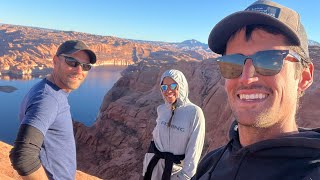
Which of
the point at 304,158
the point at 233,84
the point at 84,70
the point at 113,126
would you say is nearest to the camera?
the point at 304,158

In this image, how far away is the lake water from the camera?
3622cm

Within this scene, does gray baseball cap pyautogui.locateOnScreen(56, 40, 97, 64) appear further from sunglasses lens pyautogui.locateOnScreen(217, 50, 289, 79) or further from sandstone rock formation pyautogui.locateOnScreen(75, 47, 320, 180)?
sandstone rock formation pyautogui.locateOnScreen(75, 47, 320, 180)

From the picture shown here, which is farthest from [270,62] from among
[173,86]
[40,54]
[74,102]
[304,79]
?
[40,54]

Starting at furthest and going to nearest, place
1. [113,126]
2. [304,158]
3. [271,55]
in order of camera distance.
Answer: [113,126] < [271,55] < [304,158]

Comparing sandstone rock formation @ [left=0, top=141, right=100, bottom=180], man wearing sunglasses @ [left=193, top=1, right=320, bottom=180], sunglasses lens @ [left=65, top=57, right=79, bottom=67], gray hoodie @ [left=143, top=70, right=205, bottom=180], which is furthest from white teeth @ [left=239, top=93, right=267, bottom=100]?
sandstone rock formation @ [left=0, top=141, right=100, bottom=180]

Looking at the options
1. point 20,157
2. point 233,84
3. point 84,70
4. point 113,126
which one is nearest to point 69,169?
point 20,157

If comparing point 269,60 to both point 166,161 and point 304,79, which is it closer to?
point 304,79

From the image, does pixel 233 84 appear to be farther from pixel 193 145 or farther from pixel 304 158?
pixel 193 145

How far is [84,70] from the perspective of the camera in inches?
111

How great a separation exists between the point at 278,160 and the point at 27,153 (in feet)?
5.20

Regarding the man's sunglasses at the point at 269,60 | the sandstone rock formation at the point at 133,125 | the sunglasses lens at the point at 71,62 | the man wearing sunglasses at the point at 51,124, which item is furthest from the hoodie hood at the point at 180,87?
the sandstone rock formation at the point at 133,125

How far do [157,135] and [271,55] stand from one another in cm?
227

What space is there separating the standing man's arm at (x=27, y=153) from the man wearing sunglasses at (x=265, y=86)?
48.0 inches

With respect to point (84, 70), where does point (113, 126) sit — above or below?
below
